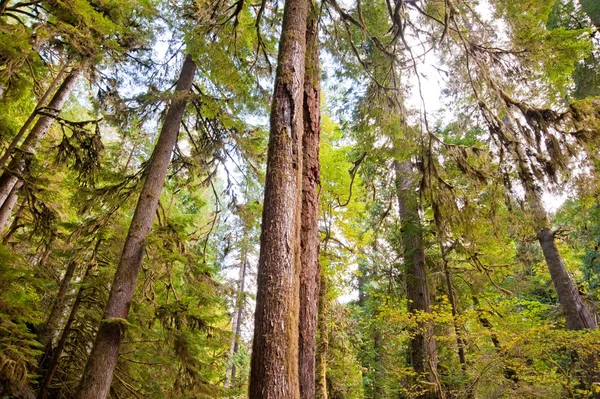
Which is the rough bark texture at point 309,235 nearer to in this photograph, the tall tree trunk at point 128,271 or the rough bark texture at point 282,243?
the rough bark texture at point 282,243

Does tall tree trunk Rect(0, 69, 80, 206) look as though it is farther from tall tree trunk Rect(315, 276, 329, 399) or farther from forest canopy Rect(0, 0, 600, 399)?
tall tree trunk Rect(315, 276, 329, 399)

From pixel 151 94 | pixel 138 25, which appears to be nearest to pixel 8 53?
pixel 151 94

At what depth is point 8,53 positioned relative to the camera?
3.82m

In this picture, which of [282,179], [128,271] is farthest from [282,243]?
[128,271]

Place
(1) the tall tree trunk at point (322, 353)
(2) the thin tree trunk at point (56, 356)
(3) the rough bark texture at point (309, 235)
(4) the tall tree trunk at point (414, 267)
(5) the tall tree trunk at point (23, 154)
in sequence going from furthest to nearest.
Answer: (4) the tall tree trunk at point (414, 267)
(1) the tall tree trunk at point (322, 353)
(2) the thin tree trunk at point (56, 356)
(5) the tall tree trunk at point (23, 154)
(3) the rough bark texture at point (309, 235)

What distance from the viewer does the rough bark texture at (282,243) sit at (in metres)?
1.87

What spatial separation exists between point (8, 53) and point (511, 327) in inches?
389

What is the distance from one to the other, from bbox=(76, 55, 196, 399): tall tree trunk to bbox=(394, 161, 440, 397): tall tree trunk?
206 inches

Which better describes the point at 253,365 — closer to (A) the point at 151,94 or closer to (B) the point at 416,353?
(A) the point at 151,94

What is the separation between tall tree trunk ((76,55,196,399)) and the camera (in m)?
4.65

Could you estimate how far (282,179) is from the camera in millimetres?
2500

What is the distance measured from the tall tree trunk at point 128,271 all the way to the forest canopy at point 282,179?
0.09 ft

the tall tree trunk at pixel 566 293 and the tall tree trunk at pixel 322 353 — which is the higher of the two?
the tall tree trunk at pixel 566 293

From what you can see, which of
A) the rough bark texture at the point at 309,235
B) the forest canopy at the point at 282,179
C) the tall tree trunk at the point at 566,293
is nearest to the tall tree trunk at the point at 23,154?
the forest canopy at the point at 282,179
